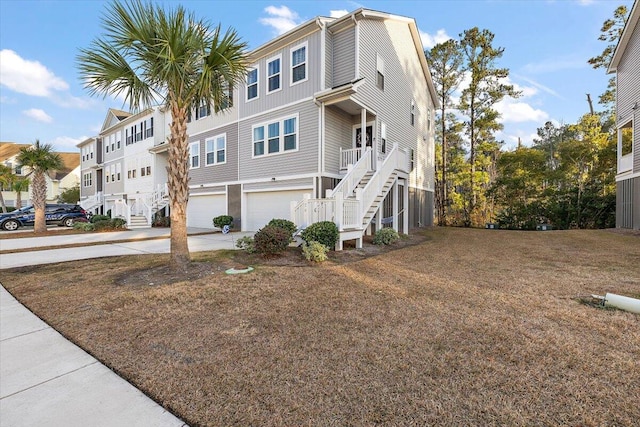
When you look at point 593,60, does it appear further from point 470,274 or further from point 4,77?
point 4,77

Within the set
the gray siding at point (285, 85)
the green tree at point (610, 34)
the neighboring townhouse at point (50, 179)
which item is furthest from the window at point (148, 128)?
the green tree at point (610, 34)

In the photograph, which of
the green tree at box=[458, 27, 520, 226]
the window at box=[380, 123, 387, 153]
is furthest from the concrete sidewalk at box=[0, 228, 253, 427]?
the green tree at box=[458, 27, 520, 226]

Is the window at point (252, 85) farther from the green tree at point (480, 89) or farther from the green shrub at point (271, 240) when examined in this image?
the green tree at point (480, 89)

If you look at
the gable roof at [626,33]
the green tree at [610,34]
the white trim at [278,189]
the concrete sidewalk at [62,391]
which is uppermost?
the green tree at [610,34]

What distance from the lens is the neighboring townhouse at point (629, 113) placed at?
12.7m

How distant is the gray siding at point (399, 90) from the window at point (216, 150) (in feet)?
27.4

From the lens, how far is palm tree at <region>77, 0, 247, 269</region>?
5.65m

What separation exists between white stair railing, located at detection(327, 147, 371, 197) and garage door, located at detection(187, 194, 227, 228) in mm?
8738

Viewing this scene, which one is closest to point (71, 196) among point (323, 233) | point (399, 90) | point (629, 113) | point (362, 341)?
point (399, 90)

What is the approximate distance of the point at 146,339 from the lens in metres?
3.33

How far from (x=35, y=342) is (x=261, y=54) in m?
13.8

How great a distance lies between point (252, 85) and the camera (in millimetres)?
14578

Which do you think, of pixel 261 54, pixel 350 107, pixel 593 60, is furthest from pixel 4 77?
pixel 593 60

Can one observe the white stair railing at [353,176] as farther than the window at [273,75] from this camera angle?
No
